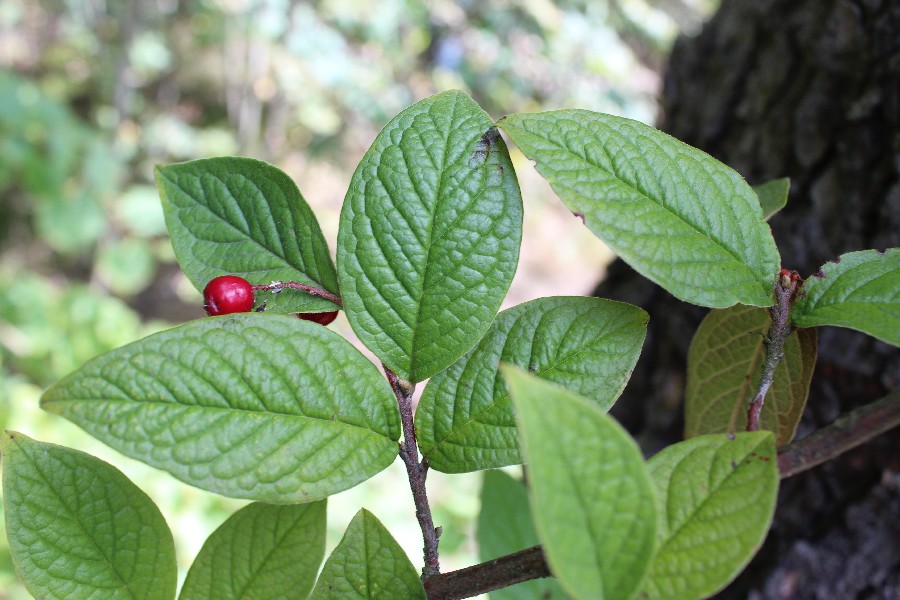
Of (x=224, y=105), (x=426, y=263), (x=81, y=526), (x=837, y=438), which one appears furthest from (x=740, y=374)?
(x=224, y=105)

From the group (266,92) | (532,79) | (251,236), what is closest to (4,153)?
(266,92)

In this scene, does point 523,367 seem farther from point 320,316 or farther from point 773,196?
point 773,196

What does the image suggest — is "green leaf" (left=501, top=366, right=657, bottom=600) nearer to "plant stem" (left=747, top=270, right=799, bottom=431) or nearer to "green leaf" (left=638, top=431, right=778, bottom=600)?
"green leaf" (left=638, top=431, right=778, bottom=600)

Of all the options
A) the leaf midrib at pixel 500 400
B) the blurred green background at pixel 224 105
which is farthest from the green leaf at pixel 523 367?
the blurred green background at pixel 224 105

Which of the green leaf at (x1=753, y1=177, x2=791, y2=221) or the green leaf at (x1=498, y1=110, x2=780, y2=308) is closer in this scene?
the green leaf at (x1=498, y1=110, x2=780, y2=308)

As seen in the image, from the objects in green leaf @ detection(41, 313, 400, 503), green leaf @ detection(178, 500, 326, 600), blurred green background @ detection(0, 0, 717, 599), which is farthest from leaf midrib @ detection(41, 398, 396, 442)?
blurred green background @ detection(0, 0, 717, 599)

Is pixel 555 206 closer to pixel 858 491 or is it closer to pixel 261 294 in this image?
pixel 858 491

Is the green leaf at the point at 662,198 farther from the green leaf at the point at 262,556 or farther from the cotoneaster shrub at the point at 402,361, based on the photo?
the green leaf at the point at 262,556
